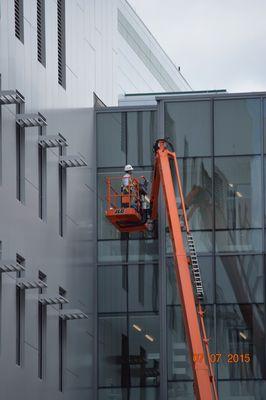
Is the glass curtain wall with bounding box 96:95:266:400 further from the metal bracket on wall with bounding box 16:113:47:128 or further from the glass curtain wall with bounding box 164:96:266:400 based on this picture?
the metal bracket on wall with bounding box 16:113:47:128

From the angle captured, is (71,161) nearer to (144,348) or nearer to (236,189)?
(236,189)

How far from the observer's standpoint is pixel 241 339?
54469 millimetres

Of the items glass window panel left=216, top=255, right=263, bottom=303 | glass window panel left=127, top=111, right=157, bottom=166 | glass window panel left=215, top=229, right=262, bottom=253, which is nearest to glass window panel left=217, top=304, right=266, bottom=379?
glass window panel left=216, top=255, right=263, bottom=303

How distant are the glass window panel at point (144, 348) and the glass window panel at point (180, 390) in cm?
86

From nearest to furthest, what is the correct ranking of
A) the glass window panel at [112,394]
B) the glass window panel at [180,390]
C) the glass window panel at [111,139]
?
the glass window panel at [180,390]
the glass window panel at [112,394]
the glass window panel at [111,139]

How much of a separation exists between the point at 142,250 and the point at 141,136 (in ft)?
14.4

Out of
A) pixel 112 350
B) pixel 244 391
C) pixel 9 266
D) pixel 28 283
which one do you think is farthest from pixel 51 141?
pixel 244 391

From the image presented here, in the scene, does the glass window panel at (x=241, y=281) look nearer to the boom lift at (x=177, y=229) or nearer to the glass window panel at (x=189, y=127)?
the boom lift at (x=177, y=229)

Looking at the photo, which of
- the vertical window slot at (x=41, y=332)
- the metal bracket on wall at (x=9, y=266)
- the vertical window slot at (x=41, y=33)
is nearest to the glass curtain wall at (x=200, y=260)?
the vertical window slot at (x=41, y=332)

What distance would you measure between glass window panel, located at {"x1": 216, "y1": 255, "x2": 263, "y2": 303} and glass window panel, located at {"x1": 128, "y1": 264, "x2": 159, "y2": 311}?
2.40 metres

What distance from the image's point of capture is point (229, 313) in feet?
179

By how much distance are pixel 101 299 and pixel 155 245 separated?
2861 mm

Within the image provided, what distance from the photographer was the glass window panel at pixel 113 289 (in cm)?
5562

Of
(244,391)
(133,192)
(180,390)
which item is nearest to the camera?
(133,192)
